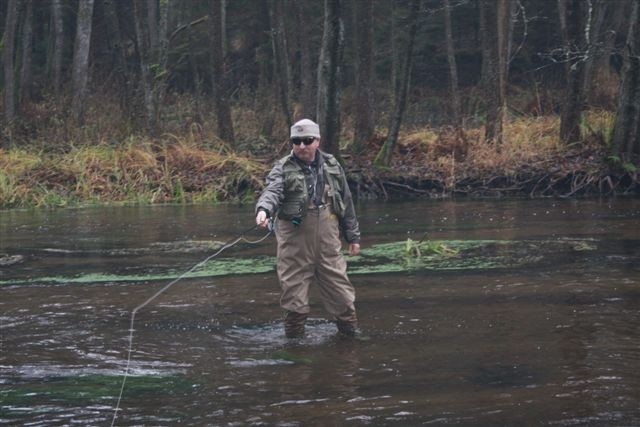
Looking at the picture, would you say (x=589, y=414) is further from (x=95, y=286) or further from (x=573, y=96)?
(x=573, y=96)

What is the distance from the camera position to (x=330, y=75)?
2033 centimetres

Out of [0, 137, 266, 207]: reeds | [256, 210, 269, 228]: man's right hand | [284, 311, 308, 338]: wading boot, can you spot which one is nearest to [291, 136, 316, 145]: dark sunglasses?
[256, 210, 269, 228]: man's right hand

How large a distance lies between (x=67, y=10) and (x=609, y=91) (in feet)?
75.0

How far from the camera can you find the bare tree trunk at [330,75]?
19750 mm

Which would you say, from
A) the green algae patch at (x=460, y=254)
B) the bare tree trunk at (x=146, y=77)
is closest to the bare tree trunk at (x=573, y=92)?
the bare tree trunk at (x=146, y=77)

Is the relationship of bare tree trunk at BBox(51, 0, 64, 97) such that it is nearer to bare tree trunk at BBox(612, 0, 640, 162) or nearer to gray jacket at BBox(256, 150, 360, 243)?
bare tree trunk at BBox(612, 0, 640, 162)

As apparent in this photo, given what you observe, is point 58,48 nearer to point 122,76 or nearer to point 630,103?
point 122,76

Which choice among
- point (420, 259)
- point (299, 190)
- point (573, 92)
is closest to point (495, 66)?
point (573, 92)

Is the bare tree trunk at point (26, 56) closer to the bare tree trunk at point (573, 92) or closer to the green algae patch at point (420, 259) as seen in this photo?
the bare tree trunk at point (573, 92)

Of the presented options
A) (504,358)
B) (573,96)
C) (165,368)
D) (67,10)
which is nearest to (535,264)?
(504,358)

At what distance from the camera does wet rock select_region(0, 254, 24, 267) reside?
13615 millimetres

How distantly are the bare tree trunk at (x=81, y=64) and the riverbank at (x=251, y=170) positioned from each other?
2366 millimetres

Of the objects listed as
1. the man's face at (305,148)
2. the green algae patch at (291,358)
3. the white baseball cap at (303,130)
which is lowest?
the green algae patch at (291,358)

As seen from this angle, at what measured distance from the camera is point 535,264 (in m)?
12.4
